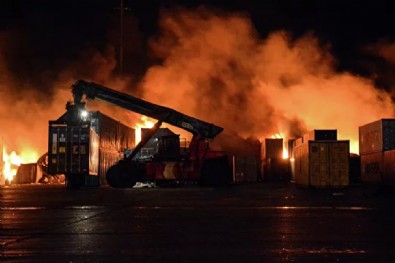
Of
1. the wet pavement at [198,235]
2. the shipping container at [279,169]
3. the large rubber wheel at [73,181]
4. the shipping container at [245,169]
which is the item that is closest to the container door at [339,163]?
the large rubber wheel at [73,181]

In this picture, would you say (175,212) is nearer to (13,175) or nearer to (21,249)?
(21,249)

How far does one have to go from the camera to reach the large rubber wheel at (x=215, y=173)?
116 feet

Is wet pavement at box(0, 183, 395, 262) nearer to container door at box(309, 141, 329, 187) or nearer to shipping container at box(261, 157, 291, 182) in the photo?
container door at box(309, 141, 329, 187)

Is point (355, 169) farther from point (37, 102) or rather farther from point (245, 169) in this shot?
point (37, 102)

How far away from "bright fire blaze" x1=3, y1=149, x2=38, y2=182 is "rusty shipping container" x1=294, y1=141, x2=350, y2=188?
26383 mm

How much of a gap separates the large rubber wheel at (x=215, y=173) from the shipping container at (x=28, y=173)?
19.2 metres

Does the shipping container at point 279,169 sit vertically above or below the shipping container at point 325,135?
below

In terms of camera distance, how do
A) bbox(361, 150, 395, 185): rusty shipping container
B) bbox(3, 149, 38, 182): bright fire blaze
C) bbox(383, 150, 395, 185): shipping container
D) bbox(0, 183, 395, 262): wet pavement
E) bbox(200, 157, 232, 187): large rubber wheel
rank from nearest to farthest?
bbox(0, 183, 395, 262): wet pavement
bbox(383, 150, 395, 185): shipping container
bbox(361, 150, 395, 185): rusty shipping container
bbox(200, 157, 232, 187): large rubber wheel
bbox(3, 149, 38, 182): bright fire blaze

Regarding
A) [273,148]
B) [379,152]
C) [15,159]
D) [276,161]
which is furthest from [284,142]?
[15,159]

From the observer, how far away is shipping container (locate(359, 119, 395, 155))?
3281 cm

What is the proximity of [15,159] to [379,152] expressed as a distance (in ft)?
102

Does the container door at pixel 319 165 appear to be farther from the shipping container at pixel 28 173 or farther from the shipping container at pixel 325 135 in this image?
the shipping container at pixel 28 173

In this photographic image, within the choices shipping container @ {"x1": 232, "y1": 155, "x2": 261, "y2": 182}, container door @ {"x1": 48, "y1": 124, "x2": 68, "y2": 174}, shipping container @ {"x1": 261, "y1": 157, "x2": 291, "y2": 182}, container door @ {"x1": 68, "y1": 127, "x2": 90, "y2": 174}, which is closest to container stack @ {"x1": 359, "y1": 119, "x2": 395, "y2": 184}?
shipping container @ {"x1": 261, "y1": 157, "x2": 291, "y2": 182}

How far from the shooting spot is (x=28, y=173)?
4925 cm
